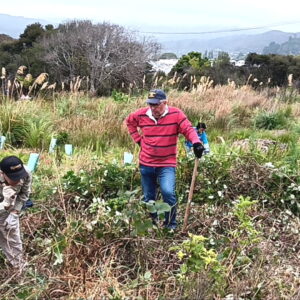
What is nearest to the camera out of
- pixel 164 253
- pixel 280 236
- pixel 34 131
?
pixel 164 253

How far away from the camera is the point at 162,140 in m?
4.31

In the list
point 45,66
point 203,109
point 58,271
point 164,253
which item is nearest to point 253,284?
point 164,253

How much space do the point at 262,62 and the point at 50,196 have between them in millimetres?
21273

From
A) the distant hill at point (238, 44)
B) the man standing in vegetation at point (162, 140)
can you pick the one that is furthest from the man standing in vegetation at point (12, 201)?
the distant hill at point (238, 44)

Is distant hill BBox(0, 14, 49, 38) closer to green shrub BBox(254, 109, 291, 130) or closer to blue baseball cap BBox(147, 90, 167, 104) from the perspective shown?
green shrub BBox(254, 109, 291, 130)

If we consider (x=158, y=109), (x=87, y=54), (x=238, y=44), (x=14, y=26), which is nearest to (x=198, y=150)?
(x=158, y=109)

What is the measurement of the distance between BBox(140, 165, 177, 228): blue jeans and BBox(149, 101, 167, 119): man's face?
1.63 ft

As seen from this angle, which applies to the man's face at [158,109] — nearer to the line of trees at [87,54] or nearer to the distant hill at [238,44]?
the line of trees at [87,54]

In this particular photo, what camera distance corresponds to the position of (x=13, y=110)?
279 inches

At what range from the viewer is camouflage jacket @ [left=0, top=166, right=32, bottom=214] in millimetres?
3264

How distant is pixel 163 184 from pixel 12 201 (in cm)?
144

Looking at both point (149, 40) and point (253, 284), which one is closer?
point (253, 284)

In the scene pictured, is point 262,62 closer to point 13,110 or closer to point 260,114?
point 260,114

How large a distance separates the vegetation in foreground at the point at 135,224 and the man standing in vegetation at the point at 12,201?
0.50 feet
